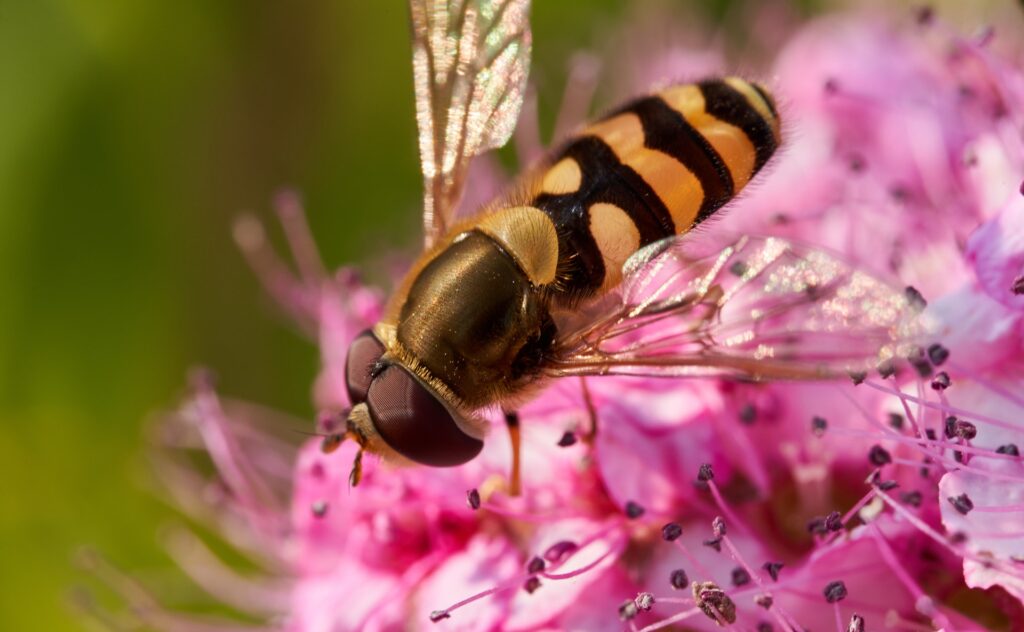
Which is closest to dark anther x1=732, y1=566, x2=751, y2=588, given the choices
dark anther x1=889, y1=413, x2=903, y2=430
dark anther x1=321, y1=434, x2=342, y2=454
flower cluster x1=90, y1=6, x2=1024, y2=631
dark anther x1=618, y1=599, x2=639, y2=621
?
flower cluster x1=90, y1=6, x2=1024, y2=631

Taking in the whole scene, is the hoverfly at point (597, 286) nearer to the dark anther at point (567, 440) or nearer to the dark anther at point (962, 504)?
the dark anther at point (567, 440)

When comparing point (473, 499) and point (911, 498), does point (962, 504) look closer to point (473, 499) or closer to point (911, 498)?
point (911, 498)

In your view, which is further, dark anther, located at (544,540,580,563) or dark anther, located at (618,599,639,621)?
dark anther, located at (544,540,580,563)

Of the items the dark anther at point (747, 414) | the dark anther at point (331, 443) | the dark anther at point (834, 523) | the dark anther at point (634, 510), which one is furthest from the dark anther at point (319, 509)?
the dark anther at point (834, 523)

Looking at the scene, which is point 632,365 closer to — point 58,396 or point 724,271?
point 724,271

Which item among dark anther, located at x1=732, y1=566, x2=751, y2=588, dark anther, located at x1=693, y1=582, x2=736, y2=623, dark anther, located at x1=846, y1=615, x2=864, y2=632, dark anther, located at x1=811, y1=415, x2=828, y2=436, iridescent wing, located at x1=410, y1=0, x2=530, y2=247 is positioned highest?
iridescent wing, located at x1=410, y1=0, x2=530, y2=247

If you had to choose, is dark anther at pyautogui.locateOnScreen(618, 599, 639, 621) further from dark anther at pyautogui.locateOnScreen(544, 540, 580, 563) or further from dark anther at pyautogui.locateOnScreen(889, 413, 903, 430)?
dark anther at pyautogui.locateOnScreen(889, 413, 903, 430)

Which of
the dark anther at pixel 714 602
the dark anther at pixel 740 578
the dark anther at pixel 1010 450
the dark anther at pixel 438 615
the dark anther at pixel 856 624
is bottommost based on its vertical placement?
the dark anther at pixel 856 624
